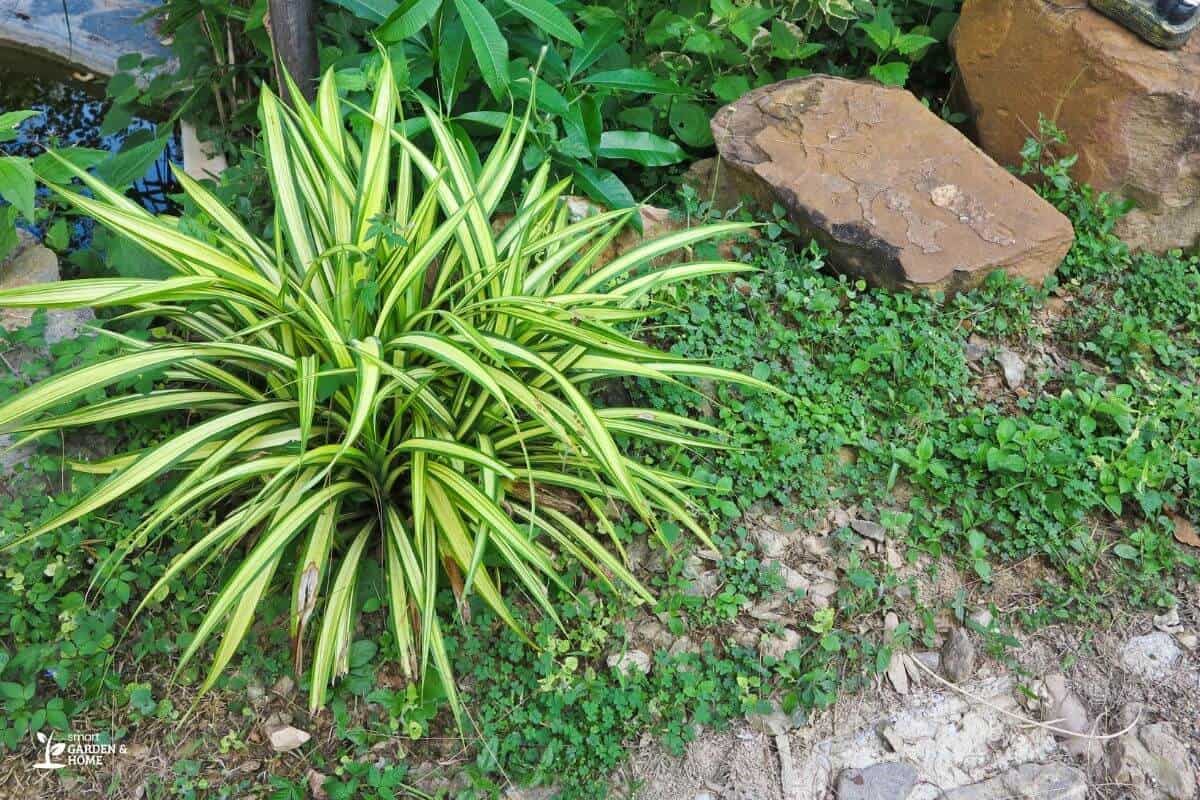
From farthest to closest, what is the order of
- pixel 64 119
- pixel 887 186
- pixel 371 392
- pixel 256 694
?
pixel 64 119
pixel 887 186
pixel 256 694
pixel 371 392

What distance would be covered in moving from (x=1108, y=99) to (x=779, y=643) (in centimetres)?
218

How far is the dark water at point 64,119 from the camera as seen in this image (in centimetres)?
378

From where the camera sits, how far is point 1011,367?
293 cm

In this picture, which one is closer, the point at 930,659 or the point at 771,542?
the point at 930,659

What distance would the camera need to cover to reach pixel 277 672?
223 centimetres

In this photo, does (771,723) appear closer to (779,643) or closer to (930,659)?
(779,643)

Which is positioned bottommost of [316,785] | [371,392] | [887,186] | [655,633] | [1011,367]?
[316,785]

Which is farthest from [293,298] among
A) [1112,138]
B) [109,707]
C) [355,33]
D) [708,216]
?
[1112,138]

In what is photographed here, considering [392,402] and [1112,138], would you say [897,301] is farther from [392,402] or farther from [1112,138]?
[392,402]

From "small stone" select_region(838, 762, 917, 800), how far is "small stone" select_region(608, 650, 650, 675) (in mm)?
491

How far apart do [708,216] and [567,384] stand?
141 centimetres

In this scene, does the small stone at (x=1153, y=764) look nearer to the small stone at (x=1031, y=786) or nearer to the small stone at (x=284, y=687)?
the small stone at (x=1031, y=786)

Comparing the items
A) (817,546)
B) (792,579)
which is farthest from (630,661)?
(817,546)

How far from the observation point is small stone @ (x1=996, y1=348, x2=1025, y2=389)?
2906 millimetres
